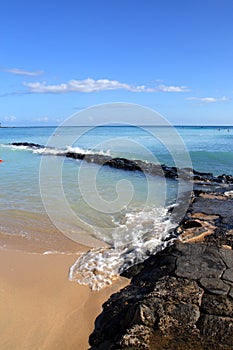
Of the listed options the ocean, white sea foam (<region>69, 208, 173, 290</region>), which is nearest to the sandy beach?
white sea foam (<region>69, 208, 173, 290</region>)

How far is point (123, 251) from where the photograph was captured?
652 cm

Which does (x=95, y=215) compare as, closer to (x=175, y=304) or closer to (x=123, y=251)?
(x=123, y=251)

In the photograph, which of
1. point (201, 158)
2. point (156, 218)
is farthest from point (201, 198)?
point (201, 158)

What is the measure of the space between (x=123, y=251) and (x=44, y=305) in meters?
2.38

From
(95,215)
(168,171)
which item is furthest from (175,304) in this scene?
(168,171)

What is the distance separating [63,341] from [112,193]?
27.6ft

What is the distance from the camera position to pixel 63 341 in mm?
3840

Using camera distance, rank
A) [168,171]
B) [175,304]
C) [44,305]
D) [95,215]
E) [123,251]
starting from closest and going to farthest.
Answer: [175,304] < [44,305] < [123,251] < [95,215] < [168,171]

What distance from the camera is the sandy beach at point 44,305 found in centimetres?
385

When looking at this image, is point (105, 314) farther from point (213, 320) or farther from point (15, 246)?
point (15, 246)

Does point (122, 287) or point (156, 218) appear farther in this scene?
point (156, 218)

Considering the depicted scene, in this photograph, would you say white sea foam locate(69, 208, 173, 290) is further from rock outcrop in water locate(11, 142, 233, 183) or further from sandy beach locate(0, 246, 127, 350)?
rock outcrop in water locate(11, 142, 233, 183)

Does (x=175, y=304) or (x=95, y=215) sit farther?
(x=95, y=215)

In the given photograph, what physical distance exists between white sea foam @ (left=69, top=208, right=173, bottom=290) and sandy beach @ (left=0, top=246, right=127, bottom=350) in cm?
22
